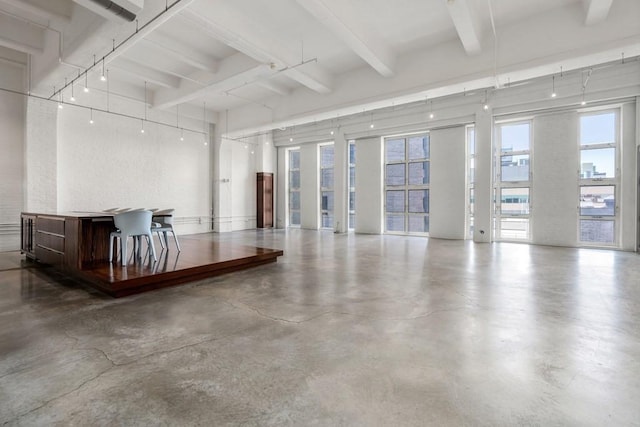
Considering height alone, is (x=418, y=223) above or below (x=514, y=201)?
below

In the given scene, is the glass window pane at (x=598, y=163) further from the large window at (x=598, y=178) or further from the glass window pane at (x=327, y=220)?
the glass window pane at (x=327, y=220)

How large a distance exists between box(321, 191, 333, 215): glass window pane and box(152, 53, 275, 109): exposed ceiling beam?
568 cm

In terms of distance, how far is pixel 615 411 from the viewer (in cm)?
165

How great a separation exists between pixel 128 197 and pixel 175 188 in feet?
4.85

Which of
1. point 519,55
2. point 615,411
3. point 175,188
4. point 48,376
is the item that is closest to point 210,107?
point 175,188

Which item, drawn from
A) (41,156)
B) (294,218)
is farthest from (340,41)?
(294,218)

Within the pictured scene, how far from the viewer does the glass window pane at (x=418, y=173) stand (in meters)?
9.83

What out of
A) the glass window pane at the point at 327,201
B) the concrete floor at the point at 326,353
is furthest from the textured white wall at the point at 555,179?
the glass window pane at the point at 327,201

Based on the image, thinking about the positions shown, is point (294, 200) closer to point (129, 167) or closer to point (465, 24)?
point (129, 167)

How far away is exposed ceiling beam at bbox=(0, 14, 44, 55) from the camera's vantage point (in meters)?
5.63

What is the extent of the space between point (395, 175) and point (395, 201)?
0.87 metres

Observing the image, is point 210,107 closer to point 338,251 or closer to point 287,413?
point 338,251

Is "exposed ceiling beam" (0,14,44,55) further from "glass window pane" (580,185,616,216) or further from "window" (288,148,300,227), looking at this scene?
"glass window pane" (580,185,616,216)

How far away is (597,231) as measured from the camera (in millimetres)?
7516
